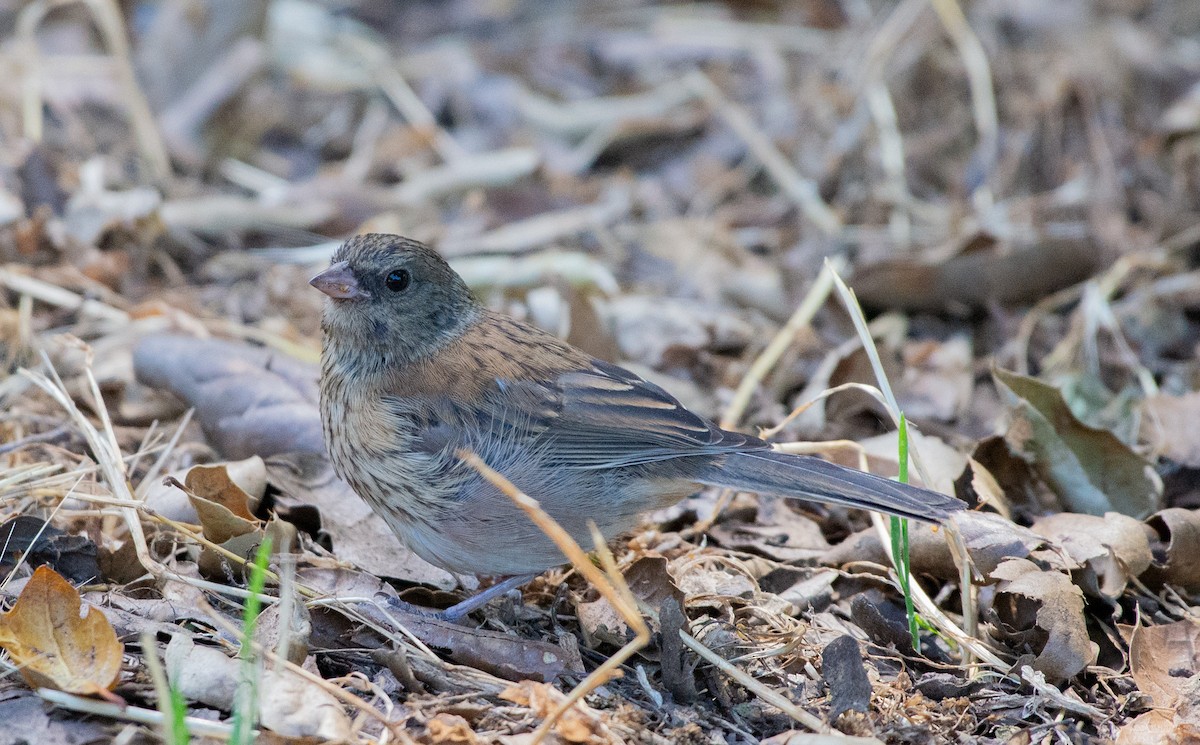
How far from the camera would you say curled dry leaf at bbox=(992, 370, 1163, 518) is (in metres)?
3.51

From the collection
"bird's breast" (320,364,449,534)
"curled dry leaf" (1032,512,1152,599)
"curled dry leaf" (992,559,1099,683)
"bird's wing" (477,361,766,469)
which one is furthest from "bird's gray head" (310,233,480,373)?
"curled dry leaf" (1032,512,1152,599)

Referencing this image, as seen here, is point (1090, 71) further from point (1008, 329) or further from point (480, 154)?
point (480, 154)

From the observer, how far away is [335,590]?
297cm

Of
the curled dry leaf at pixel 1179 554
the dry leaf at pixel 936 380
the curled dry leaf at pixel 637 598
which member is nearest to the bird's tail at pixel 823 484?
the curled dry leaf at pixel 637 598

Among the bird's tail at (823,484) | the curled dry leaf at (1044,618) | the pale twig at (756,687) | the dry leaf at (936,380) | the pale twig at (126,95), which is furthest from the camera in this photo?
the pale twig at (126,95)

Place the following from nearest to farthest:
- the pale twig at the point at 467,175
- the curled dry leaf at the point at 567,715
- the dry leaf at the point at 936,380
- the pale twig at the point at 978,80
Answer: the curled dry leaf at the point at 567,715 → the dry leaf at the point at 936,380 → the pale twig at the point at 467,175 → the pale twig at the point at 978,80

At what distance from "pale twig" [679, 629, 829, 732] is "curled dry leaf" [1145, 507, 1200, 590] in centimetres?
122

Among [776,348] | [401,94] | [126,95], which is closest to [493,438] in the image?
[776,348]

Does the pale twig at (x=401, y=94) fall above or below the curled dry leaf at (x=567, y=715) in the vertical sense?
above

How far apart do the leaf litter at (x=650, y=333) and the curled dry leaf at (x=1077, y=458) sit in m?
0.01

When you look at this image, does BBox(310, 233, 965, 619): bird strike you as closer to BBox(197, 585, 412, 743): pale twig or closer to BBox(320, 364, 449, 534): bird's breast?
BBox(320, 364, 449, 534): bird's breast

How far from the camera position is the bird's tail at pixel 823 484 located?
8.80 ft

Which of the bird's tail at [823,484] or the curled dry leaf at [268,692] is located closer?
the curled dry leaf at [268,692]

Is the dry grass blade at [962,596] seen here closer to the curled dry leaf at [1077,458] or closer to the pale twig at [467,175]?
the curled dry leaf at [1077,458]
